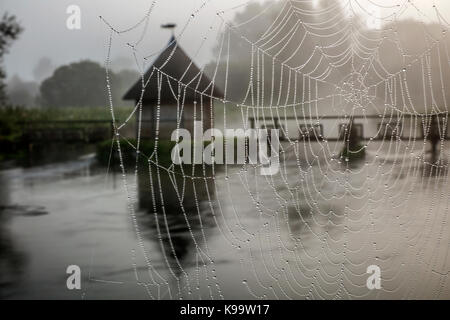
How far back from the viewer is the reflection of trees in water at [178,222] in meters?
7.90

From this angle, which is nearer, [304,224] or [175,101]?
[304,224]

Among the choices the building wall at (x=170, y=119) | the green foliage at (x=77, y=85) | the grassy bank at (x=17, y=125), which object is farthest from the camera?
the green foliage at (x=77, y=85)

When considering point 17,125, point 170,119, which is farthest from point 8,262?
point 17,125

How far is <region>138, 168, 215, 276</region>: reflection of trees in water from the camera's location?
790 cm

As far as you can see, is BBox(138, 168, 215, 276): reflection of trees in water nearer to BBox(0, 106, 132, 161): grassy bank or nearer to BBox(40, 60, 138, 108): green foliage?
BBox(0, 106, 132, 161): grassy bank

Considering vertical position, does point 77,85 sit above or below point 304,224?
above

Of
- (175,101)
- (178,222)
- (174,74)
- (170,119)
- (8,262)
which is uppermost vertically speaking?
(174,74)

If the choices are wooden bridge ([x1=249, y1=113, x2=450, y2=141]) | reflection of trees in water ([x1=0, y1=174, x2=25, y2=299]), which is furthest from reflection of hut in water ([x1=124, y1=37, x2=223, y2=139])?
reflection of trees in water ([x1=0, y1=174, x2=25, y2=299])

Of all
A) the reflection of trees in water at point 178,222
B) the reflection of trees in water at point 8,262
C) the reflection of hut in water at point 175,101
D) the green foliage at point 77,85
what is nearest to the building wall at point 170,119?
the reflection of hut in water at point 175,101

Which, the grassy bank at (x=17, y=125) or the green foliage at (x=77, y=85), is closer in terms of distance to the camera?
the grassy bank at (x=17, y=125)

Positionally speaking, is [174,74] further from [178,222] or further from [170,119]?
[178,222]

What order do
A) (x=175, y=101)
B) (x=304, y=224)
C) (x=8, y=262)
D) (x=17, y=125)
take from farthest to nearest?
(x=17, y=125) < (x=175, y=101) < (x=304, y=224) < (x=8, y=262)

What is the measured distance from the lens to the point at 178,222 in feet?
33.1

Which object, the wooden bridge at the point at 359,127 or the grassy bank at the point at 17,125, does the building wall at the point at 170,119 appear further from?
the wooden bridge at the point at 359,127
